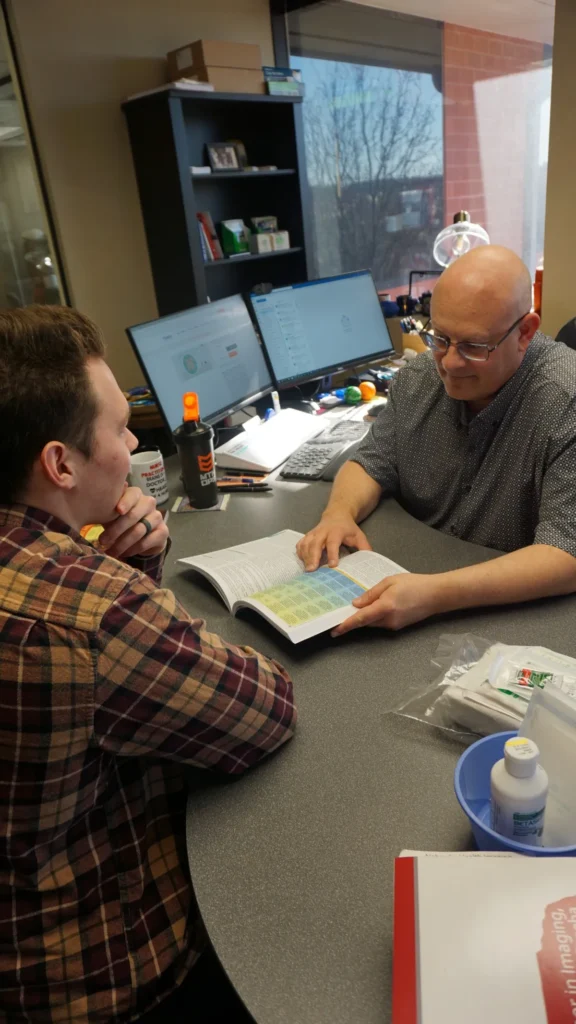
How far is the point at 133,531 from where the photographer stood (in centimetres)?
122

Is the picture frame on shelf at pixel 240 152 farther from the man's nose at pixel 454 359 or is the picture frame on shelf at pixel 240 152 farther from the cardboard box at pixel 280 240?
the man's nose at pixel 454 359

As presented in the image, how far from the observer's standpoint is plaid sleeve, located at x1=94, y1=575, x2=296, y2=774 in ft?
2.54

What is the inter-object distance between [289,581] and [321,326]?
4.88 ft

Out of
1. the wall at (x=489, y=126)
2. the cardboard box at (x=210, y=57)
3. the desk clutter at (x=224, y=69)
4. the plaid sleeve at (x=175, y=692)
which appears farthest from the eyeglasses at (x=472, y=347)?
the wall at (x=489, y=126)

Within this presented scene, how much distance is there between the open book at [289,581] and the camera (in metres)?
1.18

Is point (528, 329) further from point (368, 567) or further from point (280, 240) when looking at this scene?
point (280, 240)

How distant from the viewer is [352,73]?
12.3ft

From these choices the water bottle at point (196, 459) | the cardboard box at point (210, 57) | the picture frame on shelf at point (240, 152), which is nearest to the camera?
the water bottle at point (196, 459)

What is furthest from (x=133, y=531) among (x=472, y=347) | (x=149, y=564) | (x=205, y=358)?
(x=205, y=358)

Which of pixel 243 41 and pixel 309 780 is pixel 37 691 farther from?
pixel 243 41

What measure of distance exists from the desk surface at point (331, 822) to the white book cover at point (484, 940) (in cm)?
9

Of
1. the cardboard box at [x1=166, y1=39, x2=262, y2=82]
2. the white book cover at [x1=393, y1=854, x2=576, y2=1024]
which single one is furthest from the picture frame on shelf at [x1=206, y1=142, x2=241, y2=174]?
the white book cover at [x1=393, y1=854, x2=576, y2=1024]

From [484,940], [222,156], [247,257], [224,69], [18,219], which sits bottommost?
[484,940]

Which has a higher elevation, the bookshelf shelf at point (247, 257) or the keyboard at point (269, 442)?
the bookshelf shelf at point (247, 257)
